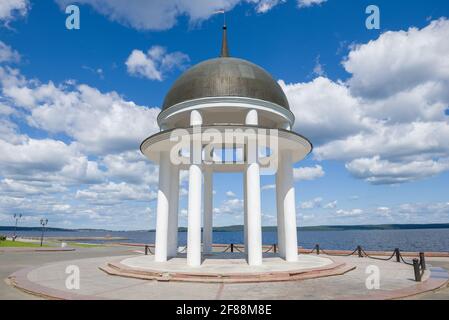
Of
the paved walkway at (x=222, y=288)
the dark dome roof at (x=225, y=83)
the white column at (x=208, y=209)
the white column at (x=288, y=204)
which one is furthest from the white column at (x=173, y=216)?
the white column at (x=288, y=204)

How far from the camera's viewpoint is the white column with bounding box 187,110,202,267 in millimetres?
17422

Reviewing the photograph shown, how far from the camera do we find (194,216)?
57.9 ft

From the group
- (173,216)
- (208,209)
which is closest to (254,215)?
(173,216)

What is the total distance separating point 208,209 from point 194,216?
8.01 metres

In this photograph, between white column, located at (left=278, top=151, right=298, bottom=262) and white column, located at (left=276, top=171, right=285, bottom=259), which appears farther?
white column, located at (left=276, top=171, right=285, bottom=259)

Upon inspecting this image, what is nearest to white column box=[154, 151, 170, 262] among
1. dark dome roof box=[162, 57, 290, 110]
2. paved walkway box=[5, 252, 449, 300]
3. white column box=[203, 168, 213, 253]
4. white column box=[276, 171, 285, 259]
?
dark dome roof box=[162, 57, 290, 110]

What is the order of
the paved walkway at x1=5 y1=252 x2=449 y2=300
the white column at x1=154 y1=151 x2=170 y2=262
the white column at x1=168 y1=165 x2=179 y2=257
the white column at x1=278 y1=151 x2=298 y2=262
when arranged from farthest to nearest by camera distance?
the white column at x1=168 y1=165 x2=179 y2=257
the white column at x1=154 y1=151 x2=170 y2=262
the white column at x1=278 y1=151 x2=298 y2=262
the paved walkway at x1=5 y1=252 x2=449 y2=300

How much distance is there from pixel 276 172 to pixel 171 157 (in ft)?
24.2

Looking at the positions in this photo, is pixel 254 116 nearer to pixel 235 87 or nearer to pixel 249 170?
pixel 235 87

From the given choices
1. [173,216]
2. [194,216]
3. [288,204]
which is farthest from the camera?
[173,216]

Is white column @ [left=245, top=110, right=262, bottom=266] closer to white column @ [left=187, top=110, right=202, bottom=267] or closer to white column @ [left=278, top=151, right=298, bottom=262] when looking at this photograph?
white column @ [left=187, top=110, right=202, bottom=267]

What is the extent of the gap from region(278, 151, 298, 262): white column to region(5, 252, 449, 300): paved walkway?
4.48 m

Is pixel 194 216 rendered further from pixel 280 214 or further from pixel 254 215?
pixel 280 214
